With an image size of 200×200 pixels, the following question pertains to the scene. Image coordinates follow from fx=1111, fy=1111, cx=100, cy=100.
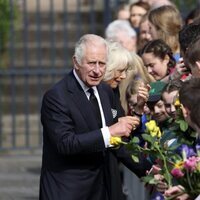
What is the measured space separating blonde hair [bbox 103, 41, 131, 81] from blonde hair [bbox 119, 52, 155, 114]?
0.84ft

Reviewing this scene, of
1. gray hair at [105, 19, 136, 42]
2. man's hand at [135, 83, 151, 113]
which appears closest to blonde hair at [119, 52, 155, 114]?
man's hand at [135, 83, 151, 113]

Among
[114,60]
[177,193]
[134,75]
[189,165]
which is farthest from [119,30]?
[189,165]

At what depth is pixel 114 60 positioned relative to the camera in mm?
8070

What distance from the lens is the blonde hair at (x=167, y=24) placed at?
29.7ft

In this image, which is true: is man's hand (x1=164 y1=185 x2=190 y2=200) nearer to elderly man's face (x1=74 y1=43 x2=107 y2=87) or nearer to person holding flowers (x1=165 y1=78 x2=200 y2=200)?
person holding flowers (x1=165 y1=78 x2=200 y2=200)

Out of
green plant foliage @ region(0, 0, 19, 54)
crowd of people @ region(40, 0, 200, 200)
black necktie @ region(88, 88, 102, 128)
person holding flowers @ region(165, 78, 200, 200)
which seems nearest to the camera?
person holding flowers @ region(165, 78, 200, 200)

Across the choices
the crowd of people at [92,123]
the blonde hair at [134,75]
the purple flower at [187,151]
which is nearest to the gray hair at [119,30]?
the blonde hair at [134,75]

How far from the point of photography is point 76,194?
23.5 ft

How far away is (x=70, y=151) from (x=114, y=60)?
1.29 meters

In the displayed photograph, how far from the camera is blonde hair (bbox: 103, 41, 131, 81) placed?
805cm

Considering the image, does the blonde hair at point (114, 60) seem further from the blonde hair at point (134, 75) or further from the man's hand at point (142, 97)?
the man's hand at point (142, 97)

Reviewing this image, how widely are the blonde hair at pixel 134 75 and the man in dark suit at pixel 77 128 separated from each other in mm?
1137

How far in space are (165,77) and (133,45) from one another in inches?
74.5

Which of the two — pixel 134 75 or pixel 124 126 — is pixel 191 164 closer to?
pixel 124 126
